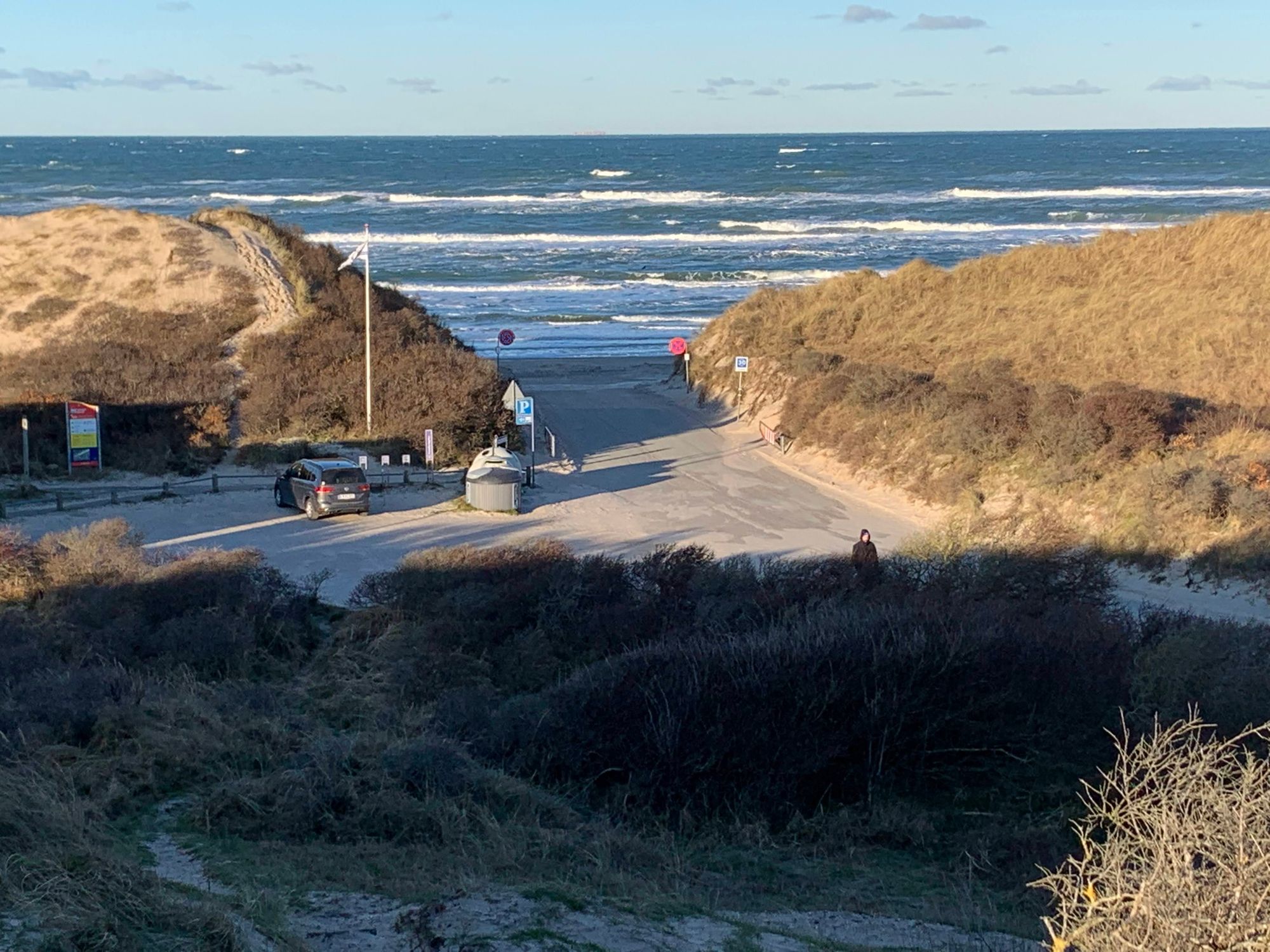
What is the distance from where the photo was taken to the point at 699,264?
72.5 metres

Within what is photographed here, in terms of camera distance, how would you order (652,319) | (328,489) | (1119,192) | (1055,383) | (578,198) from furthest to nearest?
(1119,192) < (578,198) < (652,319) < (1055,383) < (328,489)

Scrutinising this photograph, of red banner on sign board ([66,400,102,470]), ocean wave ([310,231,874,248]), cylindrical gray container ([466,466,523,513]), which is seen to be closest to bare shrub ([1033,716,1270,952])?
cylindrical gray container ([466,466,523,513])

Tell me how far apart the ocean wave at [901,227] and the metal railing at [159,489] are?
6419 centimetres

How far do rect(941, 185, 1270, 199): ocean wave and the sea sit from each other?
1.60ft

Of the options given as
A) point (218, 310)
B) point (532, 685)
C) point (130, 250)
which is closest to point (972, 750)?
Result: point (532, 685)

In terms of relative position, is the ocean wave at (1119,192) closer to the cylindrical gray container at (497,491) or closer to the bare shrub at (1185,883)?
the cylindrical gray container at (497,491)

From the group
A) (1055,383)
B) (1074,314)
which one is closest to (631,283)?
(1074,314)

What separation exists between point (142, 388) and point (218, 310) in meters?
5.51

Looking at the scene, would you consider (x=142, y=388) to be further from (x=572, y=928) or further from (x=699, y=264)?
(x=699, y=264)

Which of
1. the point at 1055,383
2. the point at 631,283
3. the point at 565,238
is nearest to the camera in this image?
the point at 1055,383

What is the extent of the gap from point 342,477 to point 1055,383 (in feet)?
54.0

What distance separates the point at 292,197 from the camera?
111 metres

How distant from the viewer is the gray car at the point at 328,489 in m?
24.6

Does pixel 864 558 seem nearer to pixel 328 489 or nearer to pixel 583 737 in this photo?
pixel 583 737
